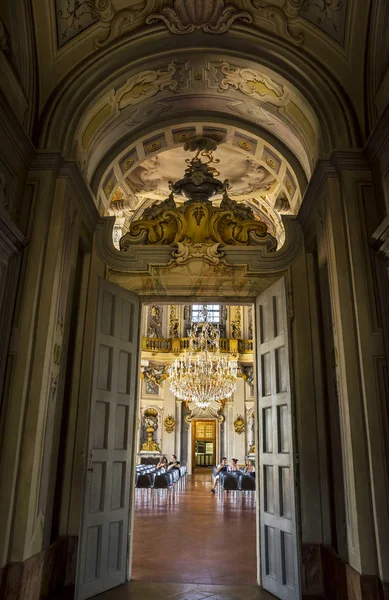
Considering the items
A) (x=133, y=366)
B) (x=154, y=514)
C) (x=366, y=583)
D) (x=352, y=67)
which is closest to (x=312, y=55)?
(x=352, y=67)

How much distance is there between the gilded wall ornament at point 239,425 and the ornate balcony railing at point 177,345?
3169mm

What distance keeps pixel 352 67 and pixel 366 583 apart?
500cm

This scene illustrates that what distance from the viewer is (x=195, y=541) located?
7.05 metres

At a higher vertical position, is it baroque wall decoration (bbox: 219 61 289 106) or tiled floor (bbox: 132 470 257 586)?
baroque wall decoration (bbox: 219 61 289 106)

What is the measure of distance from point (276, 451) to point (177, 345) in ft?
55.3

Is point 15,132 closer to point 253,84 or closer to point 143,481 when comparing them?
point 253,84

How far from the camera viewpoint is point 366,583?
356 cm

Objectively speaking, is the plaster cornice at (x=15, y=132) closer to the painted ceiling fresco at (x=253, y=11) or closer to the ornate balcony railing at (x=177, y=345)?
the painted ceiling fresco at (x=253, y=11)

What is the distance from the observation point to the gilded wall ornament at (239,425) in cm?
2145

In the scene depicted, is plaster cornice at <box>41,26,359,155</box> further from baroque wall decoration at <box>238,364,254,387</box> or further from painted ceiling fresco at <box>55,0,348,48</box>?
baroque wall decoration at <box>238,364,254,387</box>

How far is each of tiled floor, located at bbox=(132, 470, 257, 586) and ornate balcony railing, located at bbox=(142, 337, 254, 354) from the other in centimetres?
960

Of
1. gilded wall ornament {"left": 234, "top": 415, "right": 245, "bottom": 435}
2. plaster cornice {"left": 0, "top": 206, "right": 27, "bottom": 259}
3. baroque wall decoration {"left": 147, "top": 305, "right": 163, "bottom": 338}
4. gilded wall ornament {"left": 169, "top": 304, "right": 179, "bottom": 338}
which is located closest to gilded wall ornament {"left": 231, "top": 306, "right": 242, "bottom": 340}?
gilded wall ornament {"left": 169, "top": 304, "right": 179, "bottom": 338}

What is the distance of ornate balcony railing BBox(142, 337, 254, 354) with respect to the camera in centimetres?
2161

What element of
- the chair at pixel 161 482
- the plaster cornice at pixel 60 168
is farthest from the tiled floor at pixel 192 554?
the plaster cornice at pixel 60 168
